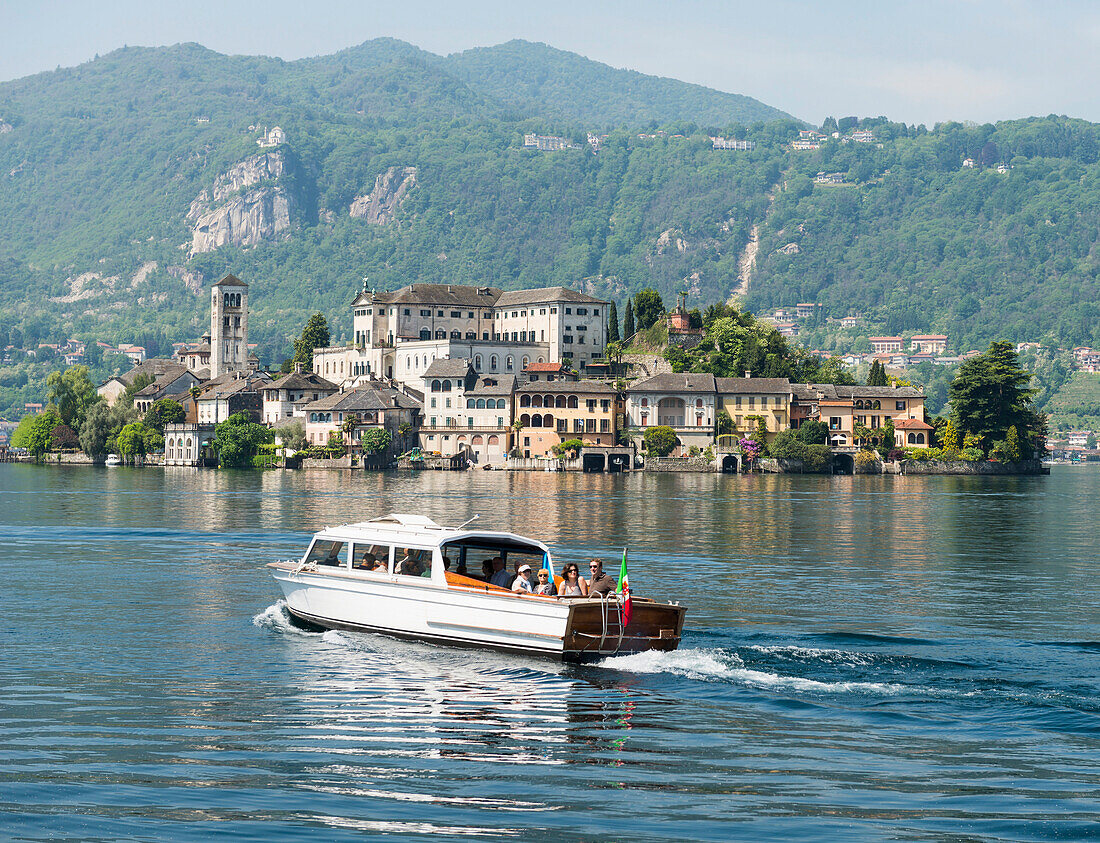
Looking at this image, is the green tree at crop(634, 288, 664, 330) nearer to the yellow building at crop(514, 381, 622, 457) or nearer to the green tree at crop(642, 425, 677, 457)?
the yellow building at crop(514, 381, 622, 457)

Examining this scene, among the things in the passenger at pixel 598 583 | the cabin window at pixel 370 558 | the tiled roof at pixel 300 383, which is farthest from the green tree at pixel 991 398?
the passenger at pixel 598 583

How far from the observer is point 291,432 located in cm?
16975

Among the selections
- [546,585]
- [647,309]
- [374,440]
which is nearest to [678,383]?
[647,309]

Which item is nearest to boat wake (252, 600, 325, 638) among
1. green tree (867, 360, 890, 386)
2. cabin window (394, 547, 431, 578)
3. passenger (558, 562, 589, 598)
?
cabin window (394, 547, 431, 578)

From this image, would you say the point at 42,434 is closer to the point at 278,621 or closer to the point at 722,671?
the point at 278,621

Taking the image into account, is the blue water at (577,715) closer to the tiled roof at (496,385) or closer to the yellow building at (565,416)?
the yellow building at (565,416)

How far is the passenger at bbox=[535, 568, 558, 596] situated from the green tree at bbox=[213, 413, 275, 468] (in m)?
144

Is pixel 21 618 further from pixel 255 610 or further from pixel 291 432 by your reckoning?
pixel 291 432

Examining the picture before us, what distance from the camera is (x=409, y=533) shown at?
33.5 m

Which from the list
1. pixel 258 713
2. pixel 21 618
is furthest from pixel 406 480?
pixel 258 713

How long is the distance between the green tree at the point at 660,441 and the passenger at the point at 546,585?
424 feet

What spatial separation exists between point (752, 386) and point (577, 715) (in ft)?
468

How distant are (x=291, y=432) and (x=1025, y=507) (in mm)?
101000

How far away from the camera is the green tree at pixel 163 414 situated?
599 feet
